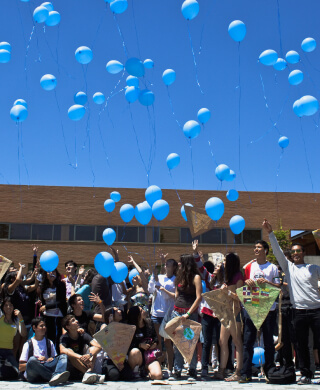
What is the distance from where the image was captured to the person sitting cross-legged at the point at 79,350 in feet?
20.1

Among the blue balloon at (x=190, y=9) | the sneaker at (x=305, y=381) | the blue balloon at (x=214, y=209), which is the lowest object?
the sneaker at (x=305, y=381)

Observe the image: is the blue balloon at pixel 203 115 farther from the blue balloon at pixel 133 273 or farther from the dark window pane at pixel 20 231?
the dark window pane at pixel 20 231

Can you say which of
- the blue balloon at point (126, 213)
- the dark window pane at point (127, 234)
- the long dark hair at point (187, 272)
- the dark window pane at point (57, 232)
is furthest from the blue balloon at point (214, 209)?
the dark window pane at point (57, 232)

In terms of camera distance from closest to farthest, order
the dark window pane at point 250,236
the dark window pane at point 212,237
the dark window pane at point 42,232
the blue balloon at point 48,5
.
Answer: the blue balloon at point 48,5 → the dark window pane at point 42,232 → the dark window pane at point 212,237 → the dark window pane at point 250,236

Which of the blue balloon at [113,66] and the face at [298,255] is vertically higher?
the blue balloon at [113,66]

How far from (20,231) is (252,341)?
2050cm

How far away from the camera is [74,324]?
6.51 meters

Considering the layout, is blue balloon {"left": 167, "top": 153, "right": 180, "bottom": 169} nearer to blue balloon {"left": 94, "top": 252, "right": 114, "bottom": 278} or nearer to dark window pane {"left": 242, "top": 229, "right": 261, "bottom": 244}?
blue balloon {"left": 94, "top": 252, "right": 114, "bottom": 278}

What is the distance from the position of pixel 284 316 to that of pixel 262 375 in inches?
32.4

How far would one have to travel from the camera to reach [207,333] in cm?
664

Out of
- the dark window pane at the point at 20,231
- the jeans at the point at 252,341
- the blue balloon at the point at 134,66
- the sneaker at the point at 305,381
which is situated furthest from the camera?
Result: the dark window pane at the point at 20,231

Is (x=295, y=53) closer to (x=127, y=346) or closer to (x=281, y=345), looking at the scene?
(x=281, y=345)

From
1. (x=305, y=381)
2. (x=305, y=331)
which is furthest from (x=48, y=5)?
(x=305, y=381)

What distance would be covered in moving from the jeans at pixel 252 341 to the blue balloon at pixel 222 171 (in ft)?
14.9
